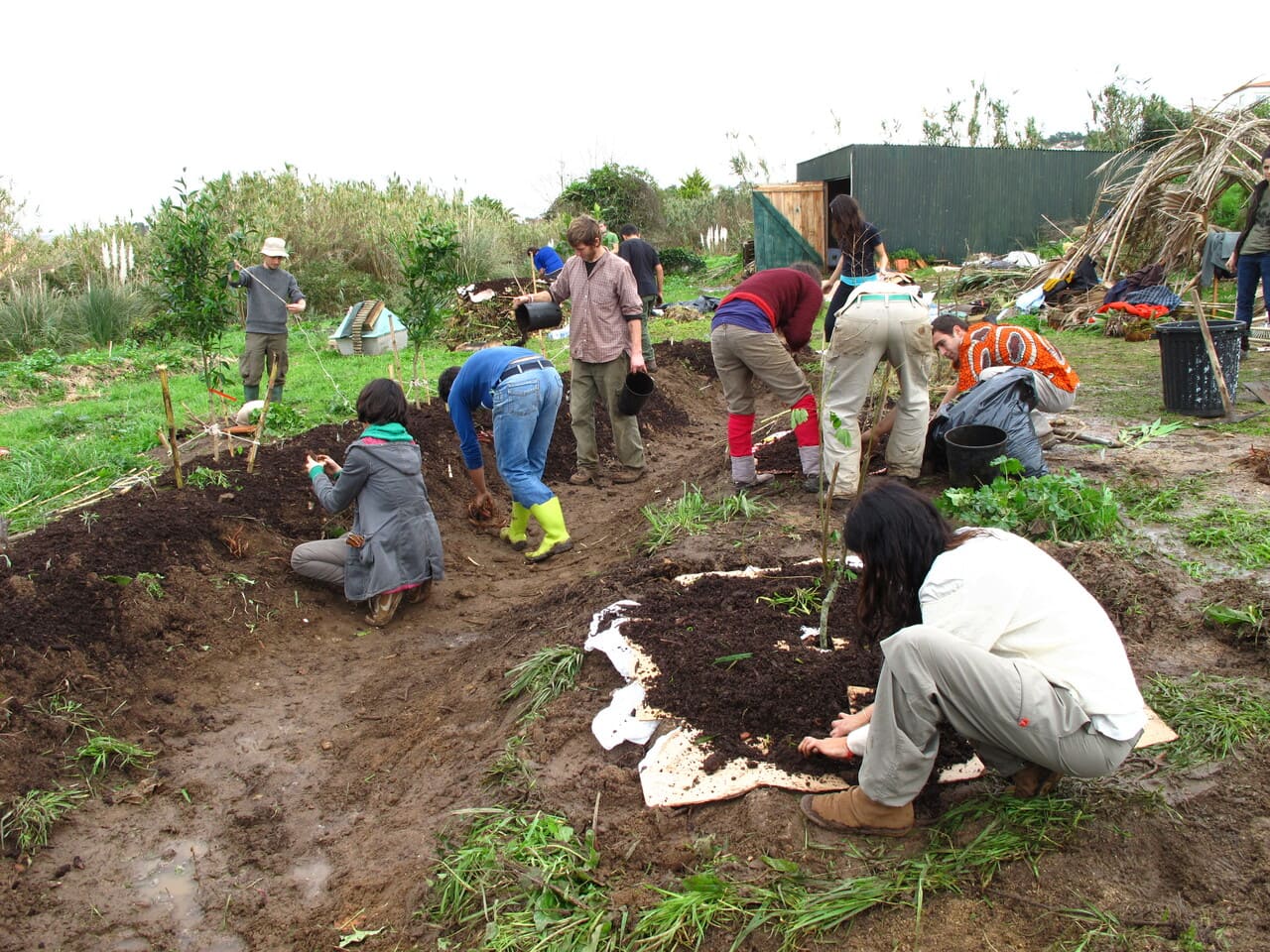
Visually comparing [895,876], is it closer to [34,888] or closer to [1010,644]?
[1010,644]

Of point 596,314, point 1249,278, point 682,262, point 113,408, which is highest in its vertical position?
point 682,262

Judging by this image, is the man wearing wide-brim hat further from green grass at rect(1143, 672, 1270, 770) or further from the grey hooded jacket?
green grass at rect(1143, 672, 1270, 770)

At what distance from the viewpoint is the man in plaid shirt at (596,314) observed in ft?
21.7

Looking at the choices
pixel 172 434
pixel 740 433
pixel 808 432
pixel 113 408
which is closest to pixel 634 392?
pixel 740 433

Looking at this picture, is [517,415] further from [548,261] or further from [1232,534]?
[548,261]

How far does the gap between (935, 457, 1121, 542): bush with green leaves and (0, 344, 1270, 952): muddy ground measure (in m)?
0.26

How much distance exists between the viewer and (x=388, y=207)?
68.9ft

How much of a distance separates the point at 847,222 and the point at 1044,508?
2996 millimetres

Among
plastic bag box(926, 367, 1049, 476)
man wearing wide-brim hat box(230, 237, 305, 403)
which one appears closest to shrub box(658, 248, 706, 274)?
man wearing wide-brim hat box(230, 237, 305, 403)

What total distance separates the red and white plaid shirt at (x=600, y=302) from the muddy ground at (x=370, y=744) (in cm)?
138

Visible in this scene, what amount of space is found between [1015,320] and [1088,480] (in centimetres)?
822

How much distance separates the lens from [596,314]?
6668mm

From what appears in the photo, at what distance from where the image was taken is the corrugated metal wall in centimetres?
1817

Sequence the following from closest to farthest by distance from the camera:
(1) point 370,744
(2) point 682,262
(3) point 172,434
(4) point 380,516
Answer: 1. (1) point 370,744
2. (4) point 380,516
3. (3) point 172,434
4. (2) point 682,262
